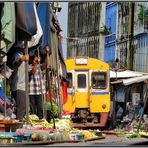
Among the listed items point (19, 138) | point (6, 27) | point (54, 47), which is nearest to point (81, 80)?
point (54, 47)

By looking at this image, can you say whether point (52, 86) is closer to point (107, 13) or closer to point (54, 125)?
point (54, 125)

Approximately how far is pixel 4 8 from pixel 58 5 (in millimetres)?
4877

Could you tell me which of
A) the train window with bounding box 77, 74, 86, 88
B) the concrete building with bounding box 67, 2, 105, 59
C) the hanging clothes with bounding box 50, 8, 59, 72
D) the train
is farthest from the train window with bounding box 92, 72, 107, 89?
the hanging clothes with bounding box 50, 8, 59, 72

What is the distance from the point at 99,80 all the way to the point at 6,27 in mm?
14362

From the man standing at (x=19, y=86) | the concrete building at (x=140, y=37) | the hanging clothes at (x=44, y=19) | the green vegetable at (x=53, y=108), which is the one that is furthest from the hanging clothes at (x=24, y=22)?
the concrete building at (x=140, y=37)

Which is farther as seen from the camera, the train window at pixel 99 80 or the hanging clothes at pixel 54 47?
the train window at pixel 99 80

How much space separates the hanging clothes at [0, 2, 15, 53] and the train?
13.4 meters

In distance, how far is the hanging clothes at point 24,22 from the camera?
312 inches

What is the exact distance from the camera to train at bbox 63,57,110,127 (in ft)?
69.6

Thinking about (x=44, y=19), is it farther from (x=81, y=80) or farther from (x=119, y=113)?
(x=119, y=113)

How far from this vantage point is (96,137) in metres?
8.30

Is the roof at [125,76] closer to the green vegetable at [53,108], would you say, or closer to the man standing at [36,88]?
the green vegetable at [53,108]

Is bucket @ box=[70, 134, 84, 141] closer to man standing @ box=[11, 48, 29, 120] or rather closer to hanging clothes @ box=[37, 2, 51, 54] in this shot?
man standing @ box=[11, 48, 29, 120]

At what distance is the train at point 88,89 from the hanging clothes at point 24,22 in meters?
12.9
